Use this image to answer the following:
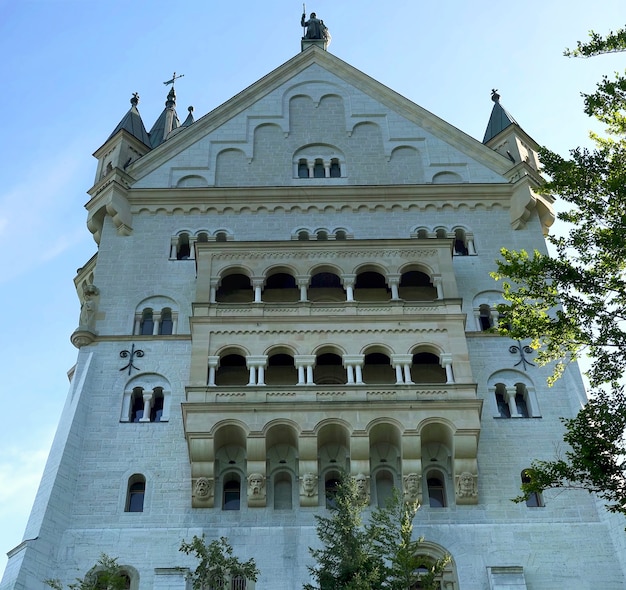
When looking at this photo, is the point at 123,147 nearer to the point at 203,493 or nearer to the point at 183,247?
the point at 183,247

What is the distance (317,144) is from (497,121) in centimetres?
690

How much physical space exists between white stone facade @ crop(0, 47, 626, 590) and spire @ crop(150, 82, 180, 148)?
195 inches

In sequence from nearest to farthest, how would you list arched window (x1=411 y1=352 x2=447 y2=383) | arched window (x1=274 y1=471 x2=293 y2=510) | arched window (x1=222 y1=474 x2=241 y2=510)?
arched window (x1=274 y1=471 x2=293 y2=510)
arched window (x1=222 y1=474 x2=241 y2=510)
arched window (x1=411 y1=352 x2=447 y2=383)

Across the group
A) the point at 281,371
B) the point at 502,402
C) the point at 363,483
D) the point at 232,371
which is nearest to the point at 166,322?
the point at 232,371

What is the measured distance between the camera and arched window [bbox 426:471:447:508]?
24375 mm

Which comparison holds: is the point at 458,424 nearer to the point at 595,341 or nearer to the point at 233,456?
the point at 233,456

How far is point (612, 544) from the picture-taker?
23391mm

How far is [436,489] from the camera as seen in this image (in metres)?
24.7

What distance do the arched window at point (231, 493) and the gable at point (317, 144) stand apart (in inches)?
454

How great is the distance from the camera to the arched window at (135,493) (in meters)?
24.4

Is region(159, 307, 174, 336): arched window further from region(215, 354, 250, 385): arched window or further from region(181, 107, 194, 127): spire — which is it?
region(181, 107, 194, 127): spire

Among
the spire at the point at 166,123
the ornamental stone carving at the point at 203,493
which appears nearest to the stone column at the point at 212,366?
the ornamental stone carving at the point at 203,493

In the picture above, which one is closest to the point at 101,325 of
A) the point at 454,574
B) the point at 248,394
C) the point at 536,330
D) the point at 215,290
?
the point at 215,290

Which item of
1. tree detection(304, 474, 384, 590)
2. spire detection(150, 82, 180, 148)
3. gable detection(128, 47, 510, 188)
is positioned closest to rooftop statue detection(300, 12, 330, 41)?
gable detection(128, 47, 510, 188)
